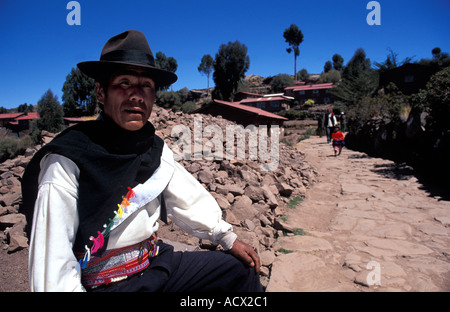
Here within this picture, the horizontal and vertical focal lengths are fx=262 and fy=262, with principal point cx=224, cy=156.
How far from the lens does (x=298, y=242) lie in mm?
3400

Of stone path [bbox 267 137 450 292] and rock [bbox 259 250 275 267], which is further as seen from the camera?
rock [bbox 259 250 275 267]

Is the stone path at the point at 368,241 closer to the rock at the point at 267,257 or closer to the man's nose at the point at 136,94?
the rock at the point at 267,257

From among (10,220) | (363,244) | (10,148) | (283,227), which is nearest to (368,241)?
(363,244)

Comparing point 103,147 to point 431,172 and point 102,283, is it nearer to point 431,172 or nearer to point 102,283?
point 102,283

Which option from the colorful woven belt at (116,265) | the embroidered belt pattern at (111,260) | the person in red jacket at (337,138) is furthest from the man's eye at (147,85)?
the person in red jacket at (337,138)

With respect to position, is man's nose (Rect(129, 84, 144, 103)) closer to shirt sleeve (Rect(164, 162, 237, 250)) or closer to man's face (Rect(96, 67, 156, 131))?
man's face (Rect(96, 67, 156, 131))

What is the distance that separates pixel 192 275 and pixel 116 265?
0.37m

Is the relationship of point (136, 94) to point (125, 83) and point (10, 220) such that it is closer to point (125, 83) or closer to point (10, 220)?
point (125, 83)

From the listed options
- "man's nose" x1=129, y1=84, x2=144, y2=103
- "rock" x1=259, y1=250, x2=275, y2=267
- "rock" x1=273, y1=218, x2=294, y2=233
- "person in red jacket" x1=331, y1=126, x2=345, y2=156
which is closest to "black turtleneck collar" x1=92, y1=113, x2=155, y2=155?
"man's nose" x1=129, y1=84, x2=144, y2=103

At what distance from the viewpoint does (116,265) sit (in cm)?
124

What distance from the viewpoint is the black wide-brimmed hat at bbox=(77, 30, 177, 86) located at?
4.42ft

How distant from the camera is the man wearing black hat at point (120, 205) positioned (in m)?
1.00

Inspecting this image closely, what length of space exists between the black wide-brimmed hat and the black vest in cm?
27
